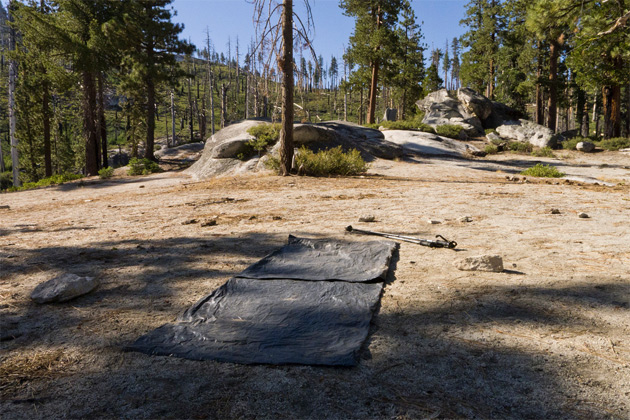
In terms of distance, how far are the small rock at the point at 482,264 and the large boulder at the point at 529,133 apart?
21.0m

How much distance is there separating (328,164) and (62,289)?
25.8ft

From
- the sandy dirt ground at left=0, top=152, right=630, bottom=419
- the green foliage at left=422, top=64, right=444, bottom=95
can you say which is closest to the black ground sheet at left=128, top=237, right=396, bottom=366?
the sandy dirt ground at left=0, top=152, right=630, bottom=419

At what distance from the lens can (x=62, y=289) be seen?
2395mm

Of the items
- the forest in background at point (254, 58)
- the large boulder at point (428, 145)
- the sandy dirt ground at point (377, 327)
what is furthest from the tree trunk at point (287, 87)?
the large boulder at point (428, 145)

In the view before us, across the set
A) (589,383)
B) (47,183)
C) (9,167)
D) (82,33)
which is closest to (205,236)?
(589,383)

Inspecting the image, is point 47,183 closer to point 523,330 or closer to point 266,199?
point 266,199

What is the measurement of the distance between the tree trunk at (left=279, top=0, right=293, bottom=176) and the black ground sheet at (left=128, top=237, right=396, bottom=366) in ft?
22.9

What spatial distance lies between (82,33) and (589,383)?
20.5 metres

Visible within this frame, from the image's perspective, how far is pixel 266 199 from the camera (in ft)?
21.8

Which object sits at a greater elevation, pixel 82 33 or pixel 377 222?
pixel 82 33

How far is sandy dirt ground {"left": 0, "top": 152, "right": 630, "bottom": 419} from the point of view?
140 centimetres

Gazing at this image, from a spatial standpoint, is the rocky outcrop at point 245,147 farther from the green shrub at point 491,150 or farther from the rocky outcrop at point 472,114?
the rocky outcrop at point 472,114

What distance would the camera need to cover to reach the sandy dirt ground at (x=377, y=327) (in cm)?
140

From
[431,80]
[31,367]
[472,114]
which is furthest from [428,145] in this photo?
[431,80]
